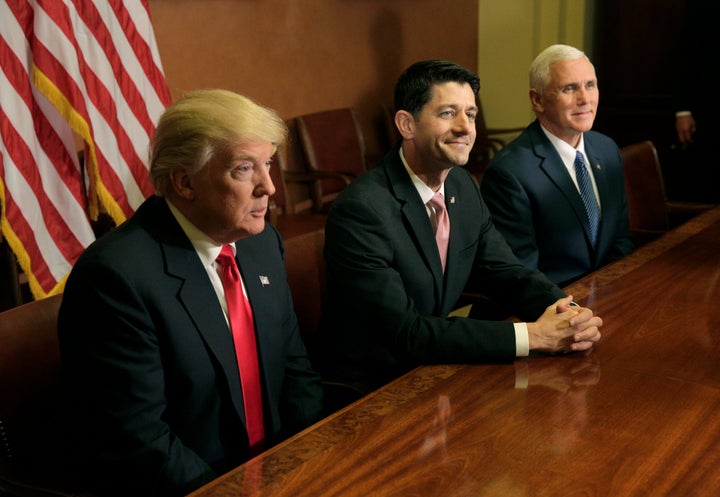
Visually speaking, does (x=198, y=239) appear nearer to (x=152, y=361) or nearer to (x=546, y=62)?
(x=152, y=361)

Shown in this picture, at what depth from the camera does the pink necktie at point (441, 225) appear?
98.2 inches

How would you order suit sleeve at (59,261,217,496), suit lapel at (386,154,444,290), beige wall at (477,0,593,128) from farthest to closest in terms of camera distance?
1. beige wall at (477,0,593,128)
2. suit lapel at (386,154,444,290)
3. suit sleeve at (59,261,217,496)

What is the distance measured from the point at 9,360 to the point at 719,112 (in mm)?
5506

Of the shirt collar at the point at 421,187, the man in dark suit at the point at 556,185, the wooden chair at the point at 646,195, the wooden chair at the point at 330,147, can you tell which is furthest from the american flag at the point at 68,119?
the wooden chair at the point at 646,195

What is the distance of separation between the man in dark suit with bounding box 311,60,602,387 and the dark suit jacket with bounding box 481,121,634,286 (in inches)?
18.6

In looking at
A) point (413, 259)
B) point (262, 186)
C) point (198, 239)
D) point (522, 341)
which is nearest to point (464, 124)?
point (413, 259)

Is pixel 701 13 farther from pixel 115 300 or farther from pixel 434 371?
pixel 115 300

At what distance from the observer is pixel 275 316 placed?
80.8 inches

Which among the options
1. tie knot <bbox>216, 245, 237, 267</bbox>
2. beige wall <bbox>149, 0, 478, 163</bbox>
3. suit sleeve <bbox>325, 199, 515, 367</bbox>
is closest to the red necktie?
tie knot <bbox>216, 245, 237, 267</bbox>

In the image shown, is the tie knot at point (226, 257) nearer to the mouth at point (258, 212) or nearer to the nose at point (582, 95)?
the mouth at point (258, 212)

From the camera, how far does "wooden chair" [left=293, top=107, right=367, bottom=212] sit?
5.33m

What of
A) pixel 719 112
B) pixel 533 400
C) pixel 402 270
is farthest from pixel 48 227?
pixel 719 112

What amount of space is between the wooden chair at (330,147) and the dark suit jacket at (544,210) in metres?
2.05

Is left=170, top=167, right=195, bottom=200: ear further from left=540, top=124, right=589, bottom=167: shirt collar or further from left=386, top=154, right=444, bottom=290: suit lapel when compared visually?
left=540, top=124, right=589, bottom=167: shirt collar
